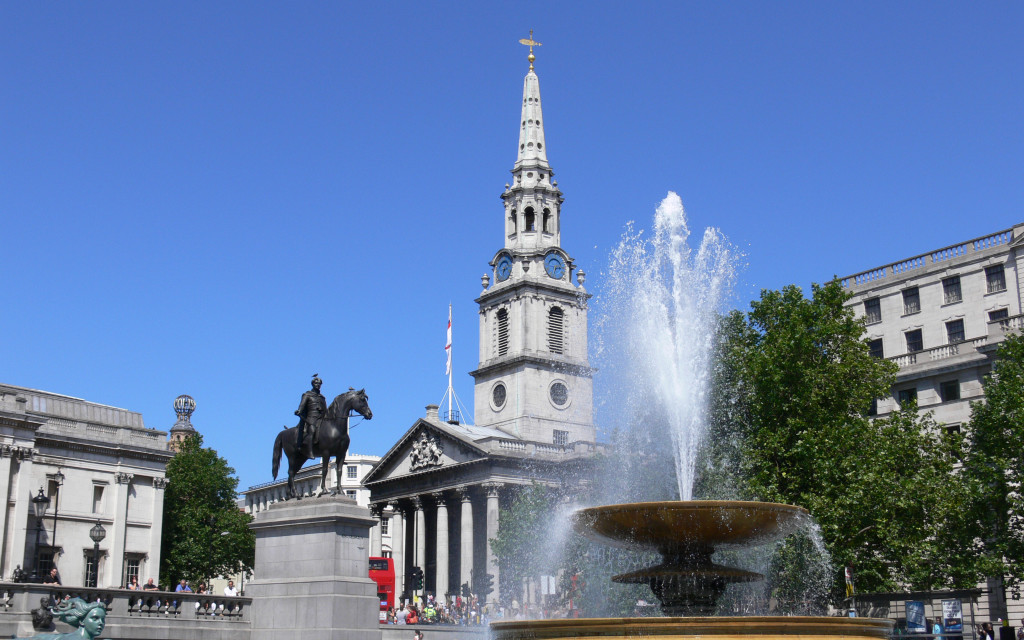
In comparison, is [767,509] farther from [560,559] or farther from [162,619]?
[560,559]

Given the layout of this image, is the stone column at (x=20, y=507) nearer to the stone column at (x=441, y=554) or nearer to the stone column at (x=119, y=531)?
the stone column at (x=119, y=531)

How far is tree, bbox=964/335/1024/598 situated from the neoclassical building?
114 feet

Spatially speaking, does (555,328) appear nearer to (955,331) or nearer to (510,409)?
(510,409)

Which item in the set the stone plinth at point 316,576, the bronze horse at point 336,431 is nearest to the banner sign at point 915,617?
the stone plinth at point 316,576

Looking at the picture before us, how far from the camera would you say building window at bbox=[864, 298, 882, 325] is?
2105 inches

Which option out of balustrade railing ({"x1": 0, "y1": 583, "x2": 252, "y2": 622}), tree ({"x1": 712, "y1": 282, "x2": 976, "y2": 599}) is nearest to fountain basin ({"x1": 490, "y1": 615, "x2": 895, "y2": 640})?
balustrade railing ({"x1": 0, "y1": 583, "x2": 252, "y2": 622})

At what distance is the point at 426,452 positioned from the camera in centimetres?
7725

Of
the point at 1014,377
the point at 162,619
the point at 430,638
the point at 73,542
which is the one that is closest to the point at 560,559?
the point at 430,638

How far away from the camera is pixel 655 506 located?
17.5 meters

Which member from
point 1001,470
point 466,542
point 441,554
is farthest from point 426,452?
point 1001,470

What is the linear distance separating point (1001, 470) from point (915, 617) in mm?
12292

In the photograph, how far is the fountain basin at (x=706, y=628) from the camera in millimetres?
14711

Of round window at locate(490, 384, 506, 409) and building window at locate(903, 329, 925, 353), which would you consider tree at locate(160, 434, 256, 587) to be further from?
building window at locate(903, 329, 925, 353)

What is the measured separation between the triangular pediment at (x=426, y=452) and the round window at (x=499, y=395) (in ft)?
22.7
